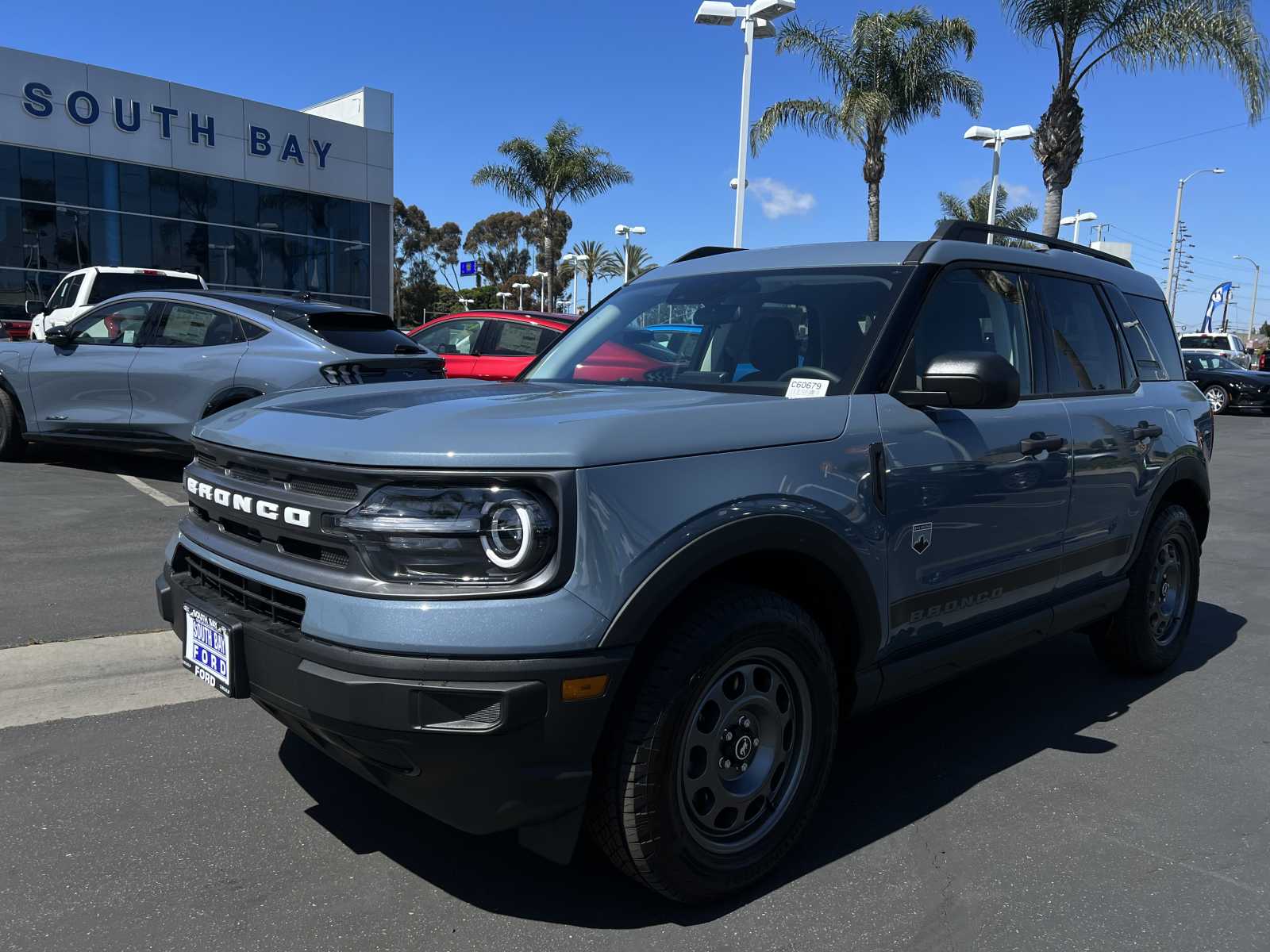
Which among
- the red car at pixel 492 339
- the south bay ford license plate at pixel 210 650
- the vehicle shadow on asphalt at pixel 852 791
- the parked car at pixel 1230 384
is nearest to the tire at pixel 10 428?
the red car at pixel 492 339

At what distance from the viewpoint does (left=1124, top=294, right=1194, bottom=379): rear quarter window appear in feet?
15.4

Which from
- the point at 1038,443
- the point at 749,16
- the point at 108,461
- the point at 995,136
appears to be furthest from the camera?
the point at 995,136

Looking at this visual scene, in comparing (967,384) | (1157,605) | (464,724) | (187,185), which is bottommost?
(1157,605)

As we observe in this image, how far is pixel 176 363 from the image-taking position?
8.30 m

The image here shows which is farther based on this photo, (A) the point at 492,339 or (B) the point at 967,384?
(A) the point at 492,339

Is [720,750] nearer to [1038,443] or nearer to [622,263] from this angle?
[1038,443]

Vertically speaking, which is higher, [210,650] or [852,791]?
[210,650]

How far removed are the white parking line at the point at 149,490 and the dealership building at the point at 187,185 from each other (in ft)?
60.0

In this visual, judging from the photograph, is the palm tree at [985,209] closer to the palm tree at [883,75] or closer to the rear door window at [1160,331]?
the palm tree at [883,75]

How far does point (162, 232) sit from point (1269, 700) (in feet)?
93.7

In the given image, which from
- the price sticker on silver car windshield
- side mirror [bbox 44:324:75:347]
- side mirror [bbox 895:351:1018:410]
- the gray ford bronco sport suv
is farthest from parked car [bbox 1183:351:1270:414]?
the price sticker on silver car windshield

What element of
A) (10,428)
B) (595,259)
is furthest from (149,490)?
(595,259)

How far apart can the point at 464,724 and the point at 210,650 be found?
2.91 feet

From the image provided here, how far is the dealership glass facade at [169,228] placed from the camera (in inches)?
969
